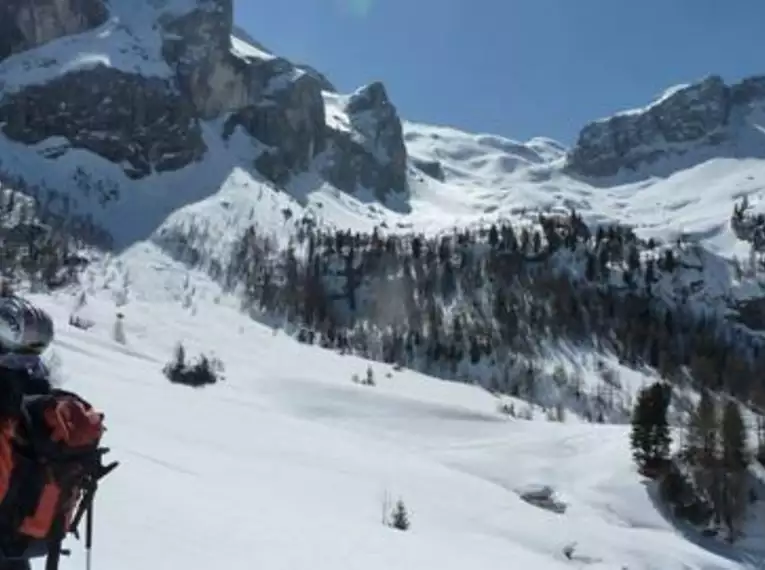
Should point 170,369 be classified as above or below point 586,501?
above

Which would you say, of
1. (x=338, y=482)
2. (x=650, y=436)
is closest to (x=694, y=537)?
(x=650, y=436)

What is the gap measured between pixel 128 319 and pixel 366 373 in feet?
88.7

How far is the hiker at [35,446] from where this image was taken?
4734 mm

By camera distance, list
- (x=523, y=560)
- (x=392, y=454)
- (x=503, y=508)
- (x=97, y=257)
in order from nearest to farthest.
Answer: (x=523, y=560), (x=503, y=508), (x=392, y=454), (x=97, y=257)

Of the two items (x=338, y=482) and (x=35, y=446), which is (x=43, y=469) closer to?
(x=35, y=446)

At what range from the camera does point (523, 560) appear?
23.8m

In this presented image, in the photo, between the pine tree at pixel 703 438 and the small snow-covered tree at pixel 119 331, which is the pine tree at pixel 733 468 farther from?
the small snow-covered tree at pixel 119 331

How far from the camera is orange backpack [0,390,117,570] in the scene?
15.6ft

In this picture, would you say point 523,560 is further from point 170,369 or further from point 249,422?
point 170,369

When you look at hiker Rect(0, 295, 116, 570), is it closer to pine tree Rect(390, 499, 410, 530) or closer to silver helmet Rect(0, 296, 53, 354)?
silver helmet Rect(0, 296, 53, 354)

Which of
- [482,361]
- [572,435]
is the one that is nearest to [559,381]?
[482,361]

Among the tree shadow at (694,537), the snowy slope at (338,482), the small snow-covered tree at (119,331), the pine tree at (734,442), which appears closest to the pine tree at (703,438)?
the pine tree at (734,442)

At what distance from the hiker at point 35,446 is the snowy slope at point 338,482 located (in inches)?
189

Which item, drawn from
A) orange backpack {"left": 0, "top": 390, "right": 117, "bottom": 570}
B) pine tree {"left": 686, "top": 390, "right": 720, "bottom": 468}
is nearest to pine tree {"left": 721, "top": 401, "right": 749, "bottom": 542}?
pine tree {"left": 686, "top": 390, "right": 720, "bottom": 468}
